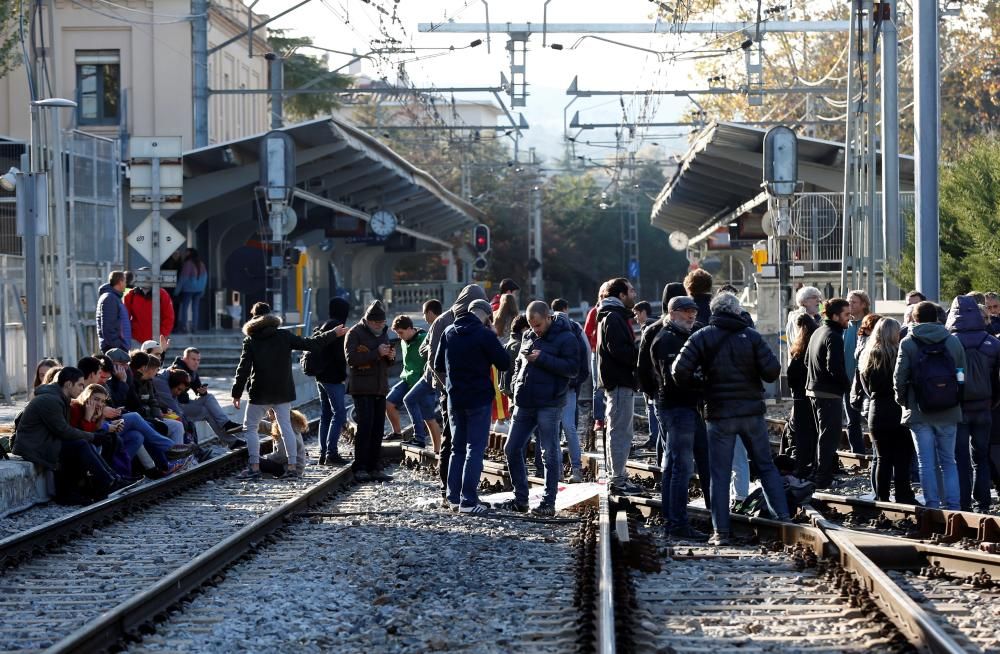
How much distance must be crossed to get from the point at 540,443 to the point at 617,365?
3.75ft

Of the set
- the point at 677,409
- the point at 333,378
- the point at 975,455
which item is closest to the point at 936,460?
the point at 975,455

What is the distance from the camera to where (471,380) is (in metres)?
12.2

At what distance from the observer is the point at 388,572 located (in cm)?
959

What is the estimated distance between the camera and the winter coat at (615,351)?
13.2 metres

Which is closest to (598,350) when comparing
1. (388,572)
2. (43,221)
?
(388,572)

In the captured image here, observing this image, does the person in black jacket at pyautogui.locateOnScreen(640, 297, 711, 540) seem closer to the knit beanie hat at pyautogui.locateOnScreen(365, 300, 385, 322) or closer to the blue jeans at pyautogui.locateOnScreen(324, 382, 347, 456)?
the knit beanie hat at pyautogui.locateOnScreen(365, 300, 385, 322)

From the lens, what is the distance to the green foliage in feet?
69.2

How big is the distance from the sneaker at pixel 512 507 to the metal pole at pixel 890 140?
10.7 metres

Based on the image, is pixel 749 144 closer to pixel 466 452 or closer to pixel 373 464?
pixel 373 464

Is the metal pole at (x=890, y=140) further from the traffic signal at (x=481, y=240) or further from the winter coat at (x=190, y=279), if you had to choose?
the traffic signal at (x=481, y=240)

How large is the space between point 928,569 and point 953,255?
1487cm

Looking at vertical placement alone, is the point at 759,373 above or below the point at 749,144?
below

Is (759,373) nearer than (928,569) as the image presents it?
No

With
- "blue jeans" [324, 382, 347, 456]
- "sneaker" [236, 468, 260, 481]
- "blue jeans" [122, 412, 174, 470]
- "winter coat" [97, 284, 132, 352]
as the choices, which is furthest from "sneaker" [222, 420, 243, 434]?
"blue jeans" [122, 412, 174, 470]
